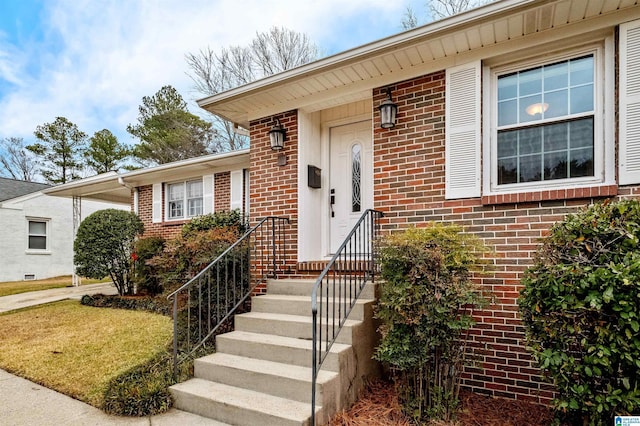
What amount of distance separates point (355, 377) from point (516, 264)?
1.81 meters

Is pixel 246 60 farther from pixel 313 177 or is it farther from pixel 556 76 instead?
pixel 556 76

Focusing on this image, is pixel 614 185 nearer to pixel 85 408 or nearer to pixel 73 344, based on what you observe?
pixel 85 408

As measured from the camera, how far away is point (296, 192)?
4.64m

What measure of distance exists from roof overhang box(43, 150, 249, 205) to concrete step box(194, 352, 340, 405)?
16.6 ft

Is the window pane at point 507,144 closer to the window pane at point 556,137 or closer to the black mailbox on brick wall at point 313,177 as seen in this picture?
the window pane at point 556,137

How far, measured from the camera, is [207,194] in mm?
9000

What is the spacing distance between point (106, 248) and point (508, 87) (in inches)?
339

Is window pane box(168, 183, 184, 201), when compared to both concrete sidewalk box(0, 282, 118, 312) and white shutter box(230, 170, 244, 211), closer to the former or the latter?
white shutter box(230, 170, 244, 211)

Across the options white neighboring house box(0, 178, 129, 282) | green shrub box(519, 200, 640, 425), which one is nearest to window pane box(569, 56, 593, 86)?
green shrub box(519, 200, 640, 425)

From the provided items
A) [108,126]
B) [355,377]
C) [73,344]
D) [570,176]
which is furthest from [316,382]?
[108,126]

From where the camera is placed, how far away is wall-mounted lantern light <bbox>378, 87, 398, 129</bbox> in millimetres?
3887

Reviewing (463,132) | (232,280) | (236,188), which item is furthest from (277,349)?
(236,188)

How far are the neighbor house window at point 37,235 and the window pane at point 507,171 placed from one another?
680 inches

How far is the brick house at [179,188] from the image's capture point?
841 centimetres
